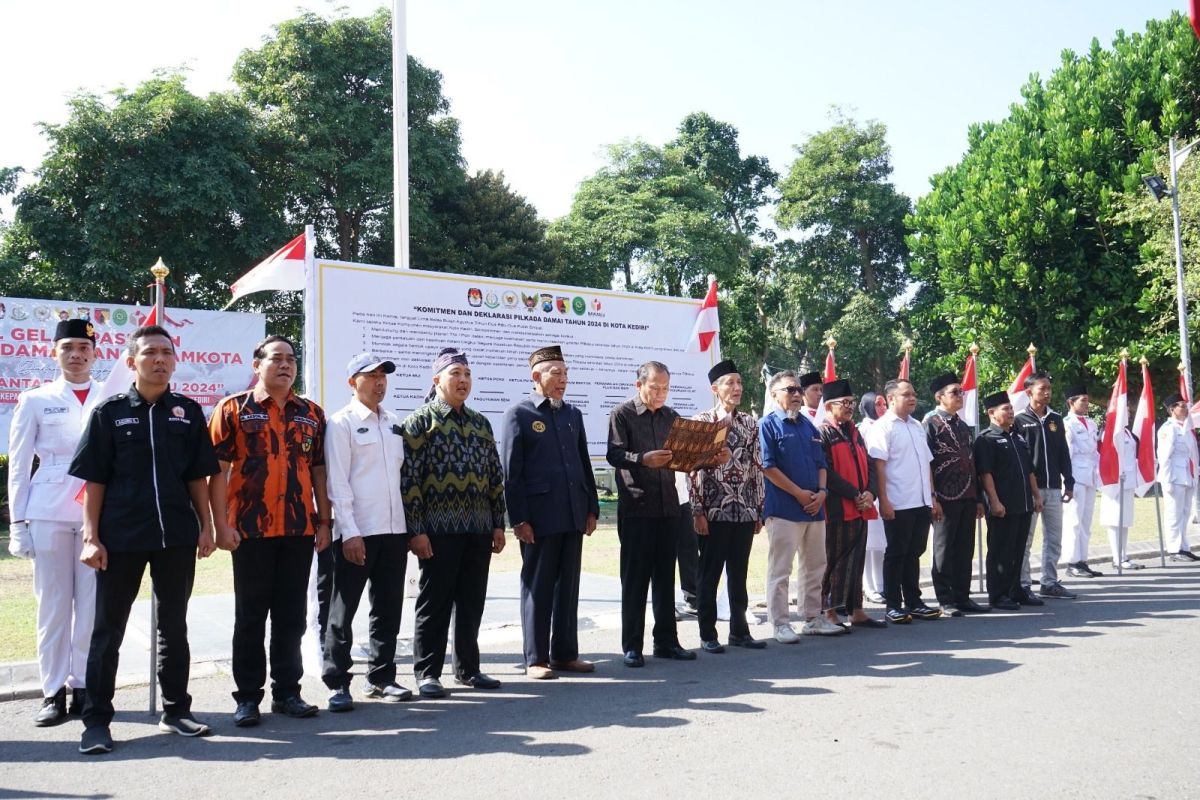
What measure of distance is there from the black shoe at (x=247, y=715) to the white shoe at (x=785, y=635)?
3920 mm

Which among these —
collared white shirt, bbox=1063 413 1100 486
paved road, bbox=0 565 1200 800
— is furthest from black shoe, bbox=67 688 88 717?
collared white shirt, bbox=1063 413 1100 486

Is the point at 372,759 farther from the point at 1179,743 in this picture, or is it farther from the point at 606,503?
the point at 606,503

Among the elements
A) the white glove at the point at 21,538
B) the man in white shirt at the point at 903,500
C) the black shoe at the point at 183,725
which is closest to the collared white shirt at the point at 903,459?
the man in white shirt at the point at 903,500

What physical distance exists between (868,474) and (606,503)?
74.9 feet

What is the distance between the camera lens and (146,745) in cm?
507

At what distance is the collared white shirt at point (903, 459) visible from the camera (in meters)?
8.78

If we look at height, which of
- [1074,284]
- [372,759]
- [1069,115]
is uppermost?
[1069,115]

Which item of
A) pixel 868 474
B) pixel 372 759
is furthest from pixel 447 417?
pixel 868 474

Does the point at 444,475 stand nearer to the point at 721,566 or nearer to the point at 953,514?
the point at 721,566

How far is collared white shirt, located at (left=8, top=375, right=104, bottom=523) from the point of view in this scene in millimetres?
5715

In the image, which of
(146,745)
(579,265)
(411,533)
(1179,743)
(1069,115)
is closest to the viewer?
(1179,743)

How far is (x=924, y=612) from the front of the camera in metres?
8.80

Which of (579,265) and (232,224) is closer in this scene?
(232,224)

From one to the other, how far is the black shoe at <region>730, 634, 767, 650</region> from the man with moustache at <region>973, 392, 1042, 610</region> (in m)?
3.03
